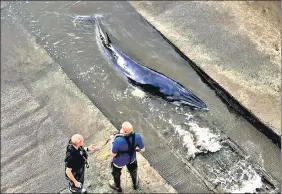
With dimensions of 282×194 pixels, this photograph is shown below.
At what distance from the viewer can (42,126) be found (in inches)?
363

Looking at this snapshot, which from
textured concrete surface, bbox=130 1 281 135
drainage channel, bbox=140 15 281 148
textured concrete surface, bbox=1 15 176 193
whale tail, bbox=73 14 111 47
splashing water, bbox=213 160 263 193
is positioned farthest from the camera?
whale tail, bbox=73 14 111 47

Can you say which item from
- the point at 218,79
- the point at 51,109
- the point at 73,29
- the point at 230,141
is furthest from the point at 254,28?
the point at 51,109

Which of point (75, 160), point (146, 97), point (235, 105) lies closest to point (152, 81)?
point (146, 97)

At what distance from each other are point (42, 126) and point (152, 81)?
252 centimetres

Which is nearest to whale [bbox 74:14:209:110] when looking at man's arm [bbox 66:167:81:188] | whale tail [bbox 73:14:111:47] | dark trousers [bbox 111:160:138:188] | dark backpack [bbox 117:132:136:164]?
whale tail [bbox 73:14:111:47]

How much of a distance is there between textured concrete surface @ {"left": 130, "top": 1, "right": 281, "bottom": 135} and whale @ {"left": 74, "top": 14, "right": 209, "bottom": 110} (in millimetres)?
833

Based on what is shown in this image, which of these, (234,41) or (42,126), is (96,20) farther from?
(42,126)

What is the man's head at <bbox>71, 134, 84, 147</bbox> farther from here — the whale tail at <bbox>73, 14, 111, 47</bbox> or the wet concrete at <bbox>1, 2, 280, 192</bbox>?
the whale tail at <bbox>73, 14, 111, 47</bbox>

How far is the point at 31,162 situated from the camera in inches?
339

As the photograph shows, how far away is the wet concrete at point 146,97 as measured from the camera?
8.67m

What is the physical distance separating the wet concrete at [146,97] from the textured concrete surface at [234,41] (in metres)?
0.34

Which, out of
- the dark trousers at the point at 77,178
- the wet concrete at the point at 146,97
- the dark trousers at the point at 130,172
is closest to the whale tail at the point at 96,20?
the wet concrete at the point at 146,97

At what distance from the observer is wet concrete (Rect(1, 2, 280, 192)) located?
8.67 meters

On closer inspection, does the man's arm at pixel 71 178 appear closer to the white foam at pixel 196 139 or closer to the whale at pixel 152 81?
the white foam at pixel 196 139
